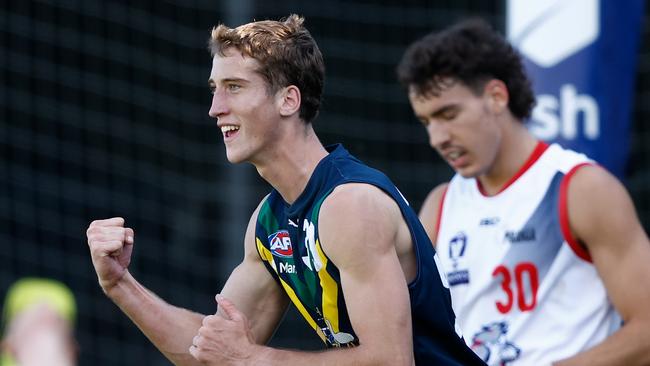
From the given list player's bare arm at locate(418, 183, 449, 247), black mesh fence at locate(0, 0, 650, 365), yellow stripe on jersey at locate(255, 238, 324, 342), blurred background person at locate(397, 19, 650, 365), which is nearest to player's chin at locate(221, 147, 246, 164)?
yellow stripe on jersey at locate(255, 238, 324, 342)

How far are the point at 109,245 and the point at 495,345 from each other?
4.65ft

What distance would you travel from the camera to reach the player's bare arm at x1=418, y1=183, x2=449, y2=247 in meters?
4.75

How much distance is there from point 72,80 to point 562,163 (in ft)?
13.6

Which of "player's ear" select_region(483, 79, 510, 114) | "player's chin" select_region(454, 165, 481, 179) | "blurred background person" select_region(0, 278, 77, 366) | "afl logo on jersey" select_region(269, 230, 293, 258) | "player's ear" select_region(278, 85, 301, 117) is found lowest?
"blurred background person" select_region(0, 278, 77, 366)

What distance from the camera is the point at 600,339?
439 cm

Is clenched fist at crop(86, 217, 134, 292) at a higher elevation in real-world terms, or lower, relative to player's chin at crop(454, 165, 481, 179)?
lower

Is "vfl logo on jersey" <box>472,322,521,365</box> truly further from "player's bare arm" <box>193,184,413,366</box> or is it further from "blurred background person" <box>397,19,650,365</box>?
"player's bare arm" <box>193,184,413,366</box>

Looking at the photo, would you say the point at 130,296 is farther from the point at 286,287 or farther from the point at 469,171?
the point at 469,171

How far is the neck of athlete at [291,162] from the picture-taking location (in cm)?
366

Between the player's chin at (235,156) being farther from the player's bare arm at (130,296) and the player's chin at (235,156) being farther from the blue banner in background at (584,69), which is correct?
the blue banner in background at (584,69)

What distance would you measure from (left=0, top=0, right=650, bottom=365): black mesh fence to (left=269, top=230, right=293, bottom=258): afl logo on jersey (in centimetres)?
398

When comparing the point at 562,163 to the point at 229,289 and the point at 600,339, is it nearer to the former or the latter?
the point at 600,339

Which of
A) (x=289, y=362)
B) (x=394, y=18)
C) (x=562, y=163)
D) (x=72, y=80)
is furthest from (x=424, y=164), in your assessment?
(x=289, y=362)

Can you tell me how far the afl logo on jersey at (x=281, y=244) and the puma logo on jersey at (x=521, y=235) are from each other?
106cm
